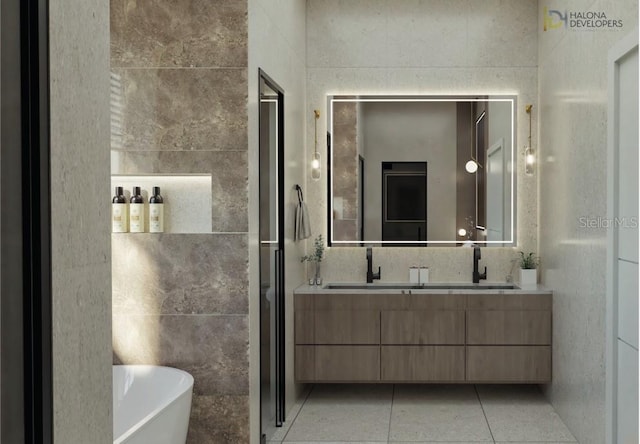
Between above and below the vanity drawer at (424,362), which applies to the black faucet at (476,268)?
above

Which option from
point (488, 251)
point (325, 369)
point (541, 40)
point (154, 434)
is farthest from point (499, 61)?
point (154, 434)

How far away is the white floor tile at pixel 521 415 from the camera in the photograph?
381 centimetres

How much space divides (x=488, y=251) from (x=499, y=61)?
1.44 metres

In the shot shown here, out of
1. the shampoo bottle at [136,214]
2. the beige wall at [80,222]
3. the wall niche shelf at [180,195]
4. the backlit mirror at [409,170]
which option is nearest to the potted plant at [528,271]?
the backlit mirror at [409,170]

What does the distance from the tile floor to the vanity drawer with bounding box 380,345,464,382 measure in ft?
0.66

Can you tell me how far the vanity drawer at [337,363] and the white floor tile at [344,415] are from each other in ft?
0.62

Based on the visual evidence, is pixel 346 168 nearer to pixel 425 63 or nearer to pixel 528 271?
pixel 425 63

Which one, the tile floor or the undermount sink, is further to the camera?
the undermount sink

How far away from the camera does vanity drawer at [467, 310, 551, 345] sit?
4.34 meters

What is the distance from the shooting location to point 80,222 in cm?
106

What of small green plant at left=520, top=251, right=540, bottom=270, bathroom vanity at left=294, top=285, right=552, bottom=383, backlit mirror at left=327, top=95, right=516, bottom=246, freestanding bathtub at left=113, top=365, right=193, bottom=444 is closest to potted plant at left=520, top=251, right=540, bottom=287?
small green plant at left=520, top=251, right=540, bottom=270

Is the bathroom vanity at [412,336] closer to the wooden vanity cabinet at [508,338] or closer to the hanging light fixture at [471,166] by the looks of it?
the wooden vanity cabinet at [508,338]

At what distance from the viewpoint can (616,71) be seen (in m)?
3.03

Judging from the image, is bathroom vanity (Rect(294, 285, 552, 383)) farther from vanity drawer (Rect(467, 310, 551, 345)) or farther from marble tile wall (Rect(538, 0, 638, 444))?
marble tile wall (Rect(538, 0, 638, 444))
